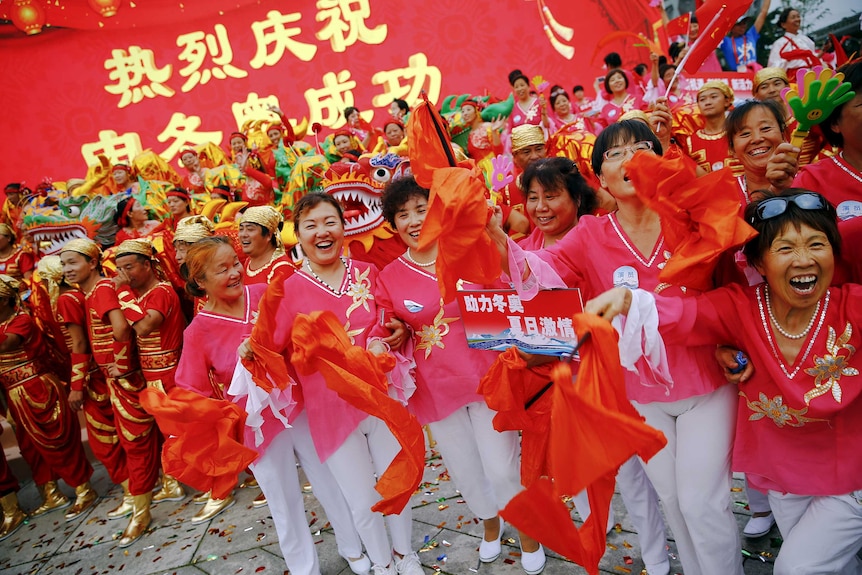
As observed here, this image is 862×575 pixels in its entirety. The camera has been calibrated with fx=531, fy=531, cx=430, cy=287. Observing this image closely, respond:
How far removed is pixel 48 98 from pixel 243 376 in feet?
37.7

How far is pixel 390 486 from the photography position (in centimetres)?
193

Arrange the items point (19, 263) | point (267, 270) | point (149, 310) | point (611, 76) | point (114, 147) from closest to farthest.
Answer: point (267, 270), point (149, 310), point (19, 263), point (611, 76), point (114, 147)

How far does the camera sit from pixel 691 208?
1585 millimetres

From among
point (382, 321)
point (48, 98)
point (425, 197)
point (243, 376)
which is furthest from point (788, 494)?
point (48, 98)

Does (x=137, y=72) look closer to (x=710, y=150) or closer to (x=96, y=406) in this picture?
(x=96, y=406)

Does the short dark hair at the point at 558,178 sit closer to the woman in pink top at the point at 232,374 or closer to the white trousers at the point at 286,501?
the woman in pink top at the point at 232,374

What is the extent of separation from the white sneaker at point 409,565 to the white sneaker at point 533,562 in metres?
0.51

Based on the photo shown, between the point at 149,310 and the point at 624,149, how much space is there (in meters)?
3.15

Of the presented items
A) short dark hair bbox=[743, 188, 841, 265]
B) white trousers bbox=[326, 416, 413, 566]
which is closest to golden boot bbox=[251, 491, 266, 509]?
white trousers bbox=[326, 416, 413, 566]

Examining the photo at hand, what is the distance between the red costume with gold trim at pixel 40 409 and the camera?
4.29 metres

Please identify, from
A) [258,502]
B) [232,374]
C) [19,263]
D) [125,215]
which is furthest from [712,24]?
[19,263]

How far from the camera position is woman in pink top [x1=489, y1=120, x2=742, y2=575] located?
5.93ft

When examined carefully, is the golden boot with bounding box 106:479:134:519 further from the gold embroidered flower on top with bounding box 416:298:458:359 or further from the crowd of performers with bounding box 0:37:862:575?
the gold embroidered flower on top with bounding box 416:298:458:359

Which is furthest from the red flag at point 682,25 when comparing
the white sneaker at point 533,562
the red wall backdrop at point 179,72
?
the red wall backdrop at point 179,72
